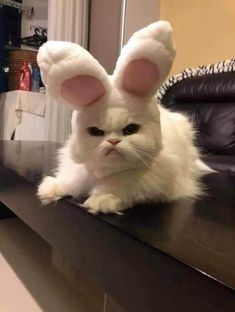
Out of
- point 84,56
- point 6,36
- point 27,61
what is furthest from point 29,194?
point 6,36

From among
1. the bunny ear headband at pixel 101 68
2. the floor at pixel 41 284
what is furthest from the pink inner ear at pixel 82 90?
the floor at pixel 41 284

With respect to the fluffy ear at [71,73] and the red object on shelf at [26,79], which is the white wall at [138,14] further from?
the fluffy ear at [71,73]

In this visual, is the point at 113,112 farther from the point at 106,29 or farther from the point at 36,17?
the point at 36,17

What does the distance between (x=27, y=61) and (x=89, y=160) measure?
210cm

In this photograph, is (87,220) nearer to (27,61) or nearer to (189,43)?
(189,43)

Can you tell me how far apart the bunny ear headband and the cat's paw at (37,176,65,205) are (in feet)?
0.50

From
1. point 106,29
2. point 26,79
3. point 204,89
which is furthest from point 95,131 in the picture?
point 26,79

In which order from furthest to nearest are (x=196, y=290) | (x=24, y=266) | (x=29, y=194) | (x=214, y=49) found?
(x=214, y=49)
(x=24, y=266)
(x=29, y=194)
(x=196, y=290)

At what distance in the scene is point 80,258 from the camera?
51 cm

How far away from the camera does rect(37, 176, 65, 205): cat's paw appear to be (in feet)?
1.86

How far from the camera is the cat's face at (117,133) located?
49cm

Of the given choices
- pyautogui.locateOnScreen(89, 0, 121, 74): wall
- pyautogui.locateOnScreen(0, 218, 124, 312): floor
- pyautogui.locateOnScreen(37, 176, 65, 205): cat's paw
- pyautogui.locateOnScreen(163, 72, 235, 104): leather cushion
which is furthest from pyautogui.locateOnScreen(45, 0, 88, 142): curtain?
pyautogui.locateOnScreen(37, 176, 65, 205): cat's paw

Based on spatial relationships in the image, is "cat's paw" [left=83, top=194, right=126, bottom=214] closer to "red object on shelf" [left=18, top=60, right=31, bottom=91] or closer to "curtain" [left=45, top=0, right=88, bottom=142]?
"curtain" [left=45, top=0, right=88, bottom=142]

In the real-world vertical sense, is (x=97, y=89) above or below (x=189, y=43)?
below
